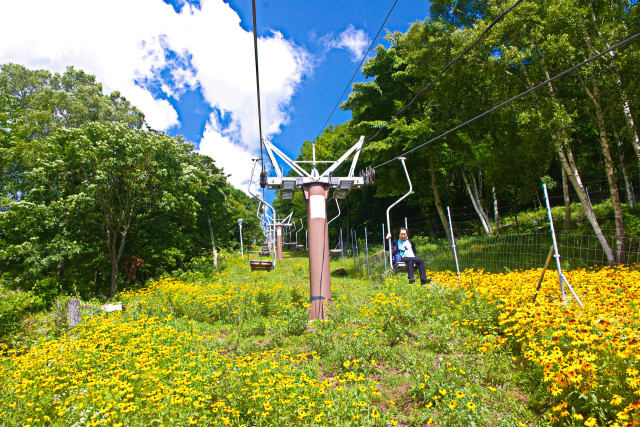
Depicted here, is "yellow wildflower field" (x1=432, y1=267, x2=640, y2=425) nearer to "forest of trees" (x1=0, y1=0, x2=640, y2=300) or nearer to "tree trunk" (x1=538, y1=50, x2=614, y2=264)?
"tree trunk" (x1=538, y1=50, x2=614, y2=264)

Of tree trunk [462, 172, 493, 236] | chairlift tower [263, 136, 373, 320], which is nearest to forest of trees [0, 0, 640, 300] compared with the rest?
tree trunk [462, 172, 493, 236]

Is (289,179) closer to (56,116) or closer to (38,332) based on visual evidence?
(38,332)

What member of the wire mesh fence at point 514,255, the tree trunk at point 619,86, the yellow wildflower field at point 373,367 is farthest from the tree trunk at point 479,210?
the yellow wildflower field at point 373,367

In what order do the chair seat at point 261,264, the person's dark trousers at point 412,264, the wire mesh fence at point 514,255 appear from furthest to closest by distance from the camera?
the chair seat at point 261,264 < the wire mesh fence at point 514,255 < the person's dark trousers at point 412,264

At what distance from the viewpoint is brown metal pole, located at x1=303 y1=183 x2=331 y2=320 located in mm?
7238

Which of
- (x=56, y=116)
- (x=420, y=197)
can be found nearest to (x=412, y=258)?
(x=420, y=197)

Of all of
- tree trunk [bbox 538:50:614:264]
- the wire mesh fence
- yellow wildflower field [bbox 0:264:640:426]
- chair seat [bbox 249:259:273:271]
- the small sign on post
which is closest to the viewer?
yellow wildflower field [bbox 0:264:640:426]

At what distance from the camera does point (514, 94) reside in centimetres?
1329

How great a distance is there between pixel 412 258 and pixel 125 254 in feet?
49.5

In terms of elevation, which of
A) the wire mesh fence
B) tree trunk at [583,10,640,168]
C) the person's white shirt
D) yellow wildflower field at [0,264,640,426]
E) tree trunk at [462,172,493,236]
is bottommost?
yellow wildflower field at [0,264,640,426]

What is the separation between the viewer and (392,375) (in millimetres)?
4363

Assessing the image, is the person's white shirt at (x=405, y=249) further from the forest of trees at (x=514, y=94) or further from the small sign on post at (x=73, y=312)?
the small sign on post at (x=73, y=312)

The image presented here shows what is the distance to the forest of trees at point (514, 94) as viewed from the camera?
1055 centimetres

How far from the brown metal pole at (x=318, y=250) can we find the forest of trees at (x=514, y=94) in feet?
7.92
